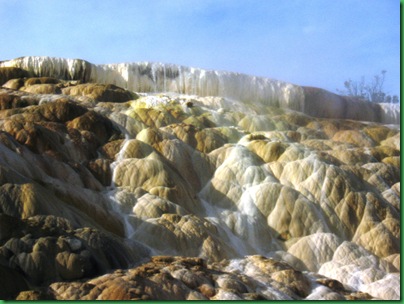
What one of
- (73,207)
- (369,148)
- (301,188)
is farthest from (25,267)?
(369,148)

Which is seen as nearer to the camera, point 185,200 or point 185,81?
point 185,200

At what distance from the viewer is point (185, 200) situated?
11062mm

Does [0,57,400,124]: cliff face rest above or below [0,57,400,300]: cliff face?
above

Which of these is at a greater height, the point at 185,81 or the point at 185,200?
the point at 185,81

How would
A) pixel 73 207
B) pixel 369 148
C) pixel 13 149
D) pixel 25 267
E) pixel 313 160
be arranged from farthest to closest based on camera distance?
pixel 369 148
pixel 313 160
pixel 13 149
pixel 73 207
pixel 25 267

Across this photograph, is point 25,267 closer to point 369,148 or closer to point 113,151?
point 113,151

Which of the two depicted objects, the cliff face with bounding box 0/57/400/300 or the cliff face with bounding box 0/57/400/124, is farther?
the cliff face with bounding box 0/57/400/124

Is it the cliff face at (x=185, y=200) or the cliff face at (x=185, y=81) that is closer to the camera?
the cliff face at (x=185, y=200)

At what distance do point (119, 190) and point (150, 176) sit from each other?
0.56 meters

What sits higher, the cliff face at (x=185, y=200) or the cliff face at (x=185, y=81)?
the cliff face at (x=185, y=81)

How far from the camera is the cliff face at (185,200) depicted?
7.87 metres

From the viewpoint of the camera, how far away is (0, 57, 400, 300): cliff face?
7867mm

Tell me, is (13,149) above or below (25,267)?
above

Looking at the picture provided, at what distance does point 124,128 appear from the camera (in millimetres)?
12844
